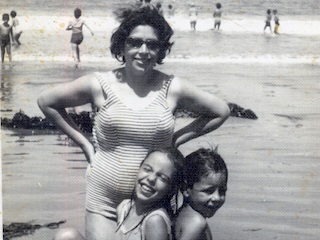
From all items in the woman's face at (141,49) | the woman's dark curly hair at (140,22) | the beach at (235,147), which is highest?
the woman's dark curly hair at (140,22)

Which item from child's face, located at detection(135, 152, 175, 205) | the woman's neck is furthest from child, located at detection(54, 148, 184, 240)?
the woman's neck

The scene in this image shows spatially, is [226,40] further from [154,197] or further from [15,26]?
[154,197]

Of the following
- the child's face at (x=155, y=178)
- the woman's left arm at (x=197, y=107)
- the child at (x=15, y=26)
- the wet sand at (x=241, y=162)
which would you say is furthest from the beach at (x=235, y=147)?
the child's face at (x=155, y=178)

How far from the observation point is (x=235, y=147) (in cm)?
450

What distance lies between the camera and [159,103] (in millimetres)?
2307

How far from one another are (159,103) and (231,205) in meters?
1.53

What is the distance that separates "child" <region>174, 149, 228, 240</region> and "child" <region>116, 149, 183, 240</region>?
0.12 ft

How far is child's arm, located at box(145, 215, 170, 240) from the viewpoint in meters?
2.09

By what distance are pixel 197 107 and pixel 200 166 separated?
306 mm

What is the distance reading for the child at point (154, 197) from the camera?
6.91ft

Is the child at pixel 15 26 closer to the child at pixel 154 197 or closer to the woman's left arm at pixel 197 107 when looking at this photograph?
the woman's left arm at pixel 197 107

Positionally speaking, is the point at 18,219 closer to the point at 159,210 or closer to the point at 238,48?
the point at 159,210

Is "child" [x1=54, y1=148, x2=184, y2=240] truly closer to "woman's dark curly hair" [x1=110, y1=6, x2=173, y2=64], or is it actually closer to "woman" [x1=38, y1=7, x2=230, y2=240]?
"woman" [x1=38, y1=7, x2=230, y2=240]

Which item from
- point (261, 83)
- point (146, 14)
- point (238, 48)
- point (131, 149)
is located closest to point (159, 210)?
point (131, 149)
